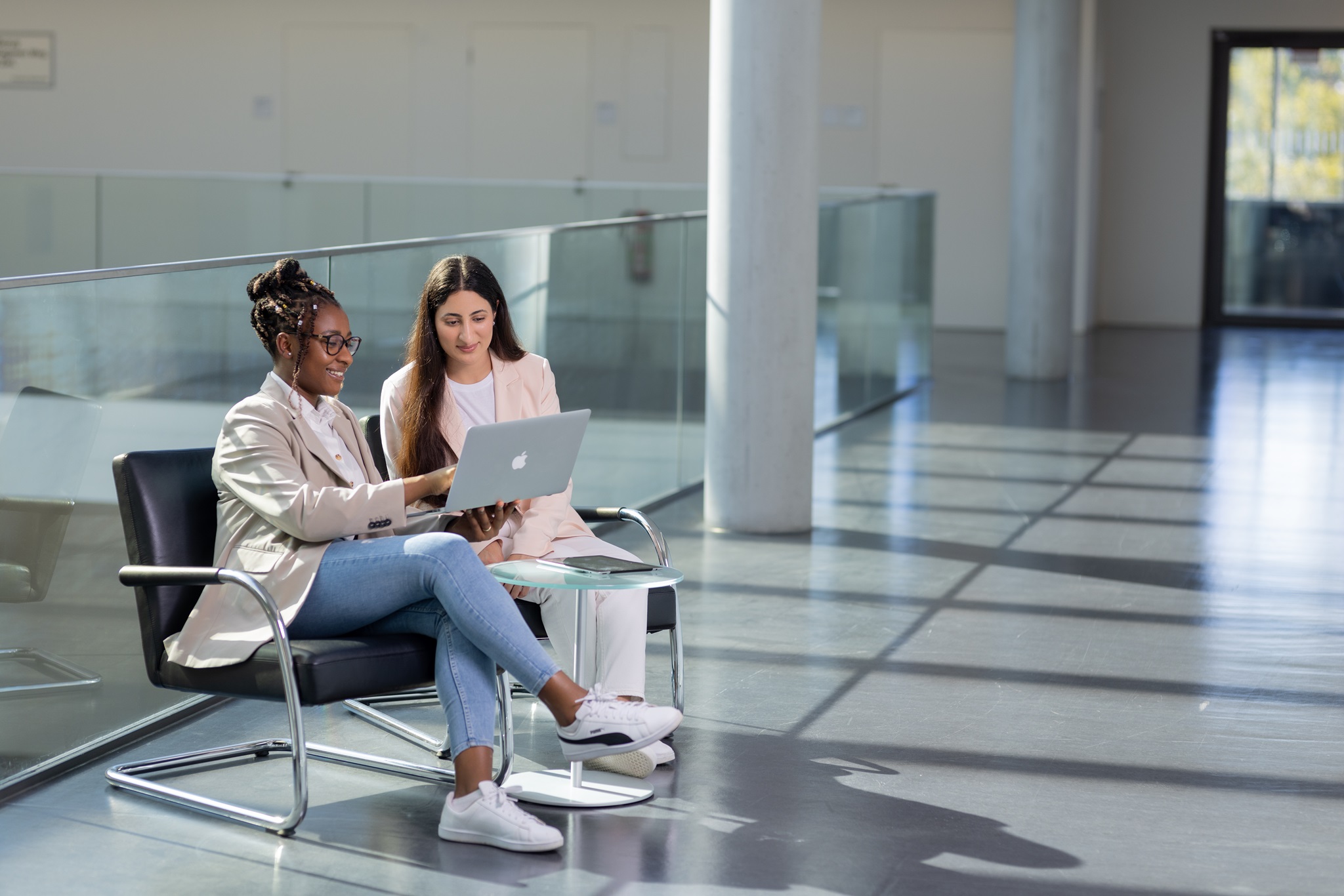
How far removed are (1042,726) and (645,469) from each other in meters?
3.37

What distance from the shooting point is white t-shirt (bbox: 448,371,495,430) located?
3.96 m

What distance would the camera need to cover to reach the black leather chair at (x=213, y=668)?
3.27m

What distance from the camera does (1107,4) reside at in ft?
53.2

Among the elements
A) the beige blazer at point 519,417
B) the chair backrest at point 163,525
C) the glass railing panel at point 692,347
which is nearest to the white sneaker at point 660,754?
the beige blazer at point 519,417

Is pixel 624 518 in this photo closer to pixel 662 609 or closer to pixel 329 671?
pixel 662 609

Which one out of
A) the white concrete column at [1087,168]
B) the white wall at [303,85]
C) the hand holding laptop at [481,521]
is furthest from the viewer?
the white wall at [303,85]

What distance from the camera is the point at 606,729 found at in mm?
3418

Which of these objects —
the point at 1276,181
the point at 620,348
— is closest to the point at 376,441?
the point at 620,348

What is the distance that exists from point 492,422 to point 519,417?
0.57 ft

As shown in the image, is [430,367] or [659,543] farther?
[659,543]

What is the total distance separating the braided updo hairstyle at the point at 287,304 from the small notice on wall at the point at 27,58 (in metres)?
14.8

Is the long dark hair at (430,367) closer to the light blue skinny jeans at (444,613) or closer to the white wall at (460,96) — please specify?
the light blue skinny jeans at (444,613)

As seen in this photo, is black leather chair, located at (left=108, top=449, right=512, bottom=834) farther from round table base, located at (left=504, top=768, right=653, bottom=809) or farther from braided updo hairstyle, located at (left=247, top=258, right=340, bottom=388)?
braided updo hairstyle, located at (left=247, top=258, right=340, bottom=388)

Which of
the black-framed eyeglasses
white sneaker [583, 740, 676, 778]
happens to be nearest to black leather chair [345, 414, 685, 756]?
white sneaker [583, 740, 676, 778]
